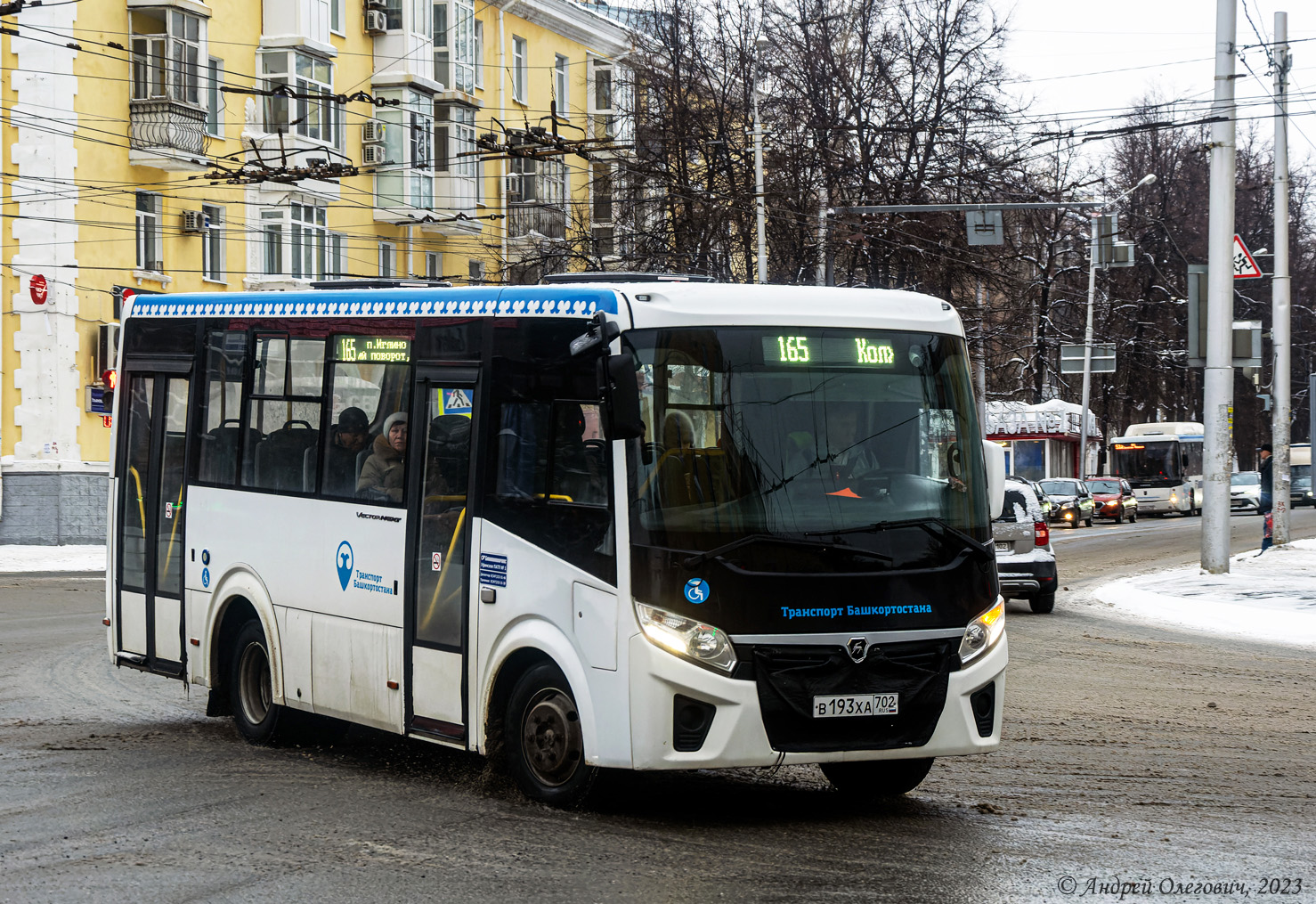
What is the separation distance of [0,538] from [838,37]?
20.5 meters

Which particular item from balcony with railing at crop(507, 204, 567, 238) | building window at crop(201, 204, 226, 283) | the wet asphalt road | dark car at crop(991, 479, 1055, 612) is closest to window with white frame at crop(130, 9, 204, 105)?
building window at crop(201, 204, 226, 283)

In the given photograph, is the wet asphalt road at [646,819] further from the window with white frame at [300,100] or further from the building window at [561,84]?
the building window at [561,84]

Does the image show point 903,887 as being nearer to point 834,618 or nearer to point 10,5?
point 834,618

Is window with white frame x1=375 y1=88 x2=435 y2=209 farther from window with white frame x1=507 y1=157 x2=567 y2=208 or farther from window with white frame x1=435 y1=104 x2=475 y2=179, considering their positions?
window with white frame x1=507 y1=157 x2=567 y2=208

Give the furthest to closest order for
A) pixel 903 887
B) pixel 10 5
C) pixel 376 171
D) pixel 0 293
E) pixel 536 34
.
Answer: pixel 536 34 → pixel 376 171 → pixel 0 293 → pixel 10 5 → pixel 903 887

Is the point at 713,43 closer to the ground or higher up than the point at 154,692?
higher up

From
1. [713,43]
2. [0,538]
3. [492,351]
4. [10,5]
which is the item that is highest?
[713,43]

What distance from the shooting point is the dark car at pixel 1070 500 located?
5250cm

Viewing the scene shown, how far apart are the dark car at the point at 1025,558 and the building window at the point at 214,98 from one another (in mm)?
21795

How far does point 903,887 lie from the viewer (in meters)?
6.49

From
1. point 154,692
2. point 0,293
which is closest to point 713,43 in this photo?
point 0,293

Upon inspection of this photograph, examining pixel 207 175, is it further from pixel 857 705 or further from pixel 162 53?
pixel 857 705

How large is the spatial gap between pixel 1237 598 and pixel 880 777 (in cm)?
1469

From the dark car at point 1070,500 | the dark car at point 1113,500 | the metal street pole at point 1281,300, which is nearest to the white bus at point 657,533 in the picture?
the metal street pole at point 1281,300
